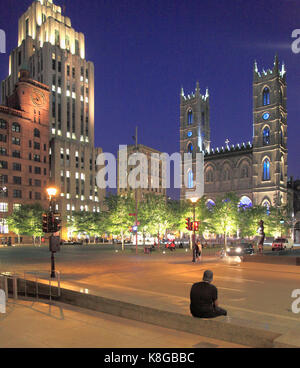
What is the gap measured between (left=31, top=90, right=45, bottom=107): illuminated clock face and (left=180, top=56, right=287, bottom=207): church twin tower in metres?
46.7

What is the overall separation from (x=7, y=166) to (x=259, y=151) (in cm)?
6282

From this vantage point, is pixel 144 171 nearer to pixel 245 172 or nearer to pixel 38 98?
pixel 245 172

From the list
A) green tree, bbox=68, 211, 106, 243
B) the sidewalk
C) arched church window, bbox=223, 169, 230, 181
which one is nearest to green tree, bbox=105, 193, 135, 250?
green tree, bbox=68, 211, 106, 243

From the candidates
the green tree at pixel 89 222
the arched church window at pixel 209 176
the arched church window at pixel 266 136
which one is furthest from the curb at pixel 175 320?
the arched church window at pixel 209 176

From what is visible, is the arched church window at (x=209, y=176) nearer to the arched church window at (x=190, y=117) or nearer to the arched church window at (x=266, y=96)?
the arched church window at (x=190, y=117)

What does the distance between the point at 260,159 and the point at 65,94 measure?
199 ft

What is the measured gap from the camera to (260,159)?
303 ft

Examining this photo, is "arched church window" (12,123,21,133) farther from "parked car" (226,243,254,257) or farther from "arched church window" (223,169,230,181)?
"parked car" (226,243,254,257)

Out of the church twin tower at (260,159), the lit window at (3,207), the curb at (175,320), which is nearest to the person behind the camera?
the curb at (175,320)

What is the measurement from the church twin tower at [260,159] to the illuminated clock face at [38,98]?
4675 cm

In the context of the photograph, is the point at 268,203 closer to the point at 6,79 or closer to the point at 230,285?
the point at 230,285

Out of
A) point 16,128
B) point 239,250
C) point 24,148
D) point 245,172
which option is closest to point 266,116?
point 245,172

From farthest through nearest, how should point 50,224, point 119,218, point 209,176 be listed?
point 209,176
point 119,218
point 50,224

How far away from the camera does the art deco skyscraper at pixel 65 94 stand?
9844cm
